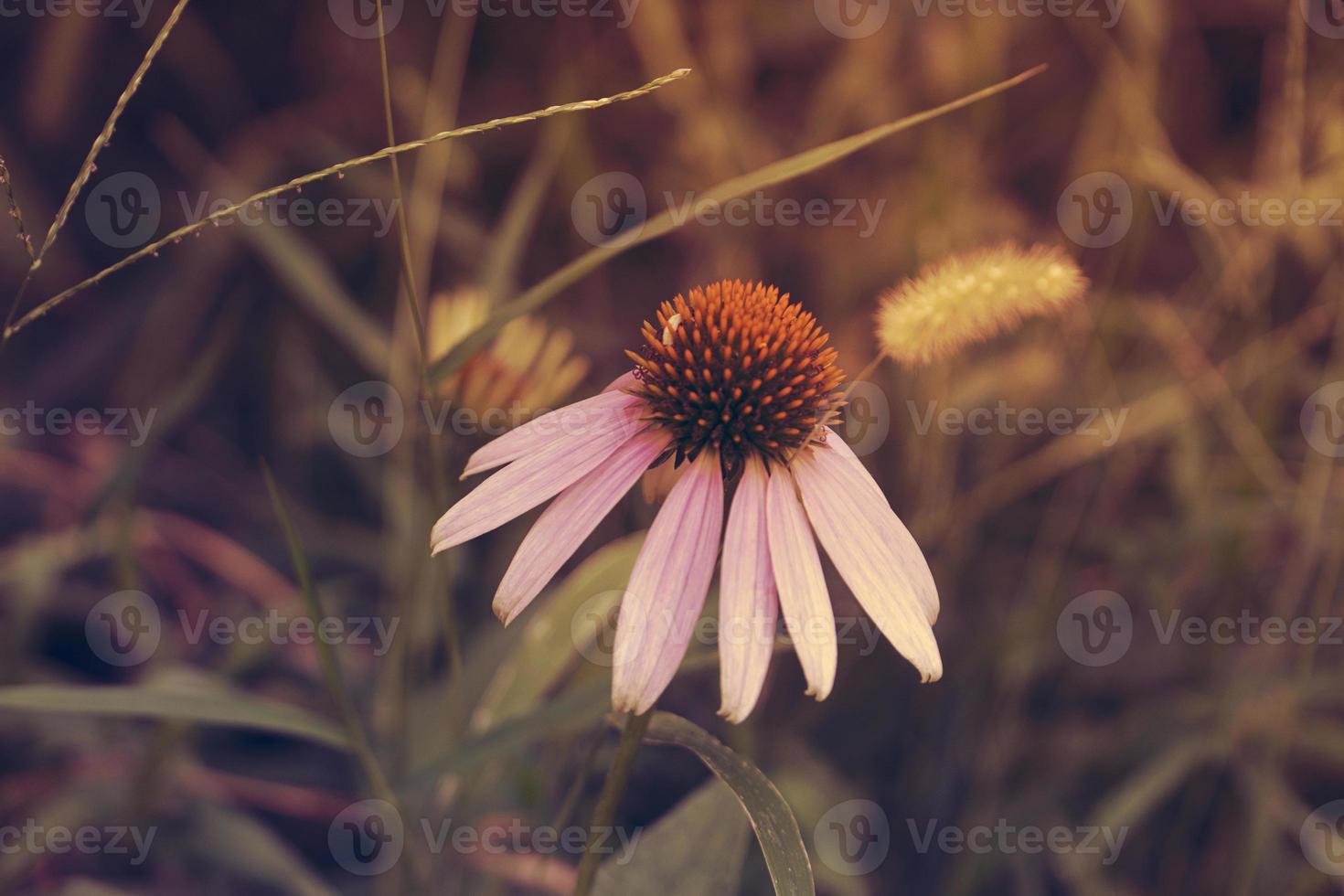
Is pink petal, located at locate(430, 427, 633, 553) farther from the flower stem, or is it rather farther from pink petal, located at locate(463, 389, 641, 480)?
the flower stem

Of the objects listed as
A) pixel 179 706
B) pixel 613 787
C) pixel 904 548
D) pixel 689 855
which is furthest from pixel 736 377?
pixel 179 706

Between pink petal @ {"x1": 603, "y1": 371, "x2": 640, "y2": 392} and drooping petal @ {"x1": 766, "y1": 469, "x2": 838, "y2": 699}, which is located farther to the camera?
pink petal @ {"x1": 603, "y1": 371, "x2": 640, "y2": 392}

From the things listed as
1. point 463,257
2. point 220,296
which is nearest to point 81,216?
point 220,296

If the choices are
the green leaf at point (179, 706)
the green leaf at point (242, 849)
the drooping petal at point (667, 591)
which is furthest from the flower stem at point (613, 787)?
the green leaf at point (242, 849)

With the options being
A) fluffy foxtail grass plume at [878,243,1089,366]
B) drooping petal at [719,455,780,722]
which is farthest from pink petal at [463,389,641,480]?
fluffy foxtail grass plume at [878,243,1089,366]

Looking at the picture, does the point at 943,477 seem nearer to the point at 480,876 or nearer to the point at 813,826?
the point at 813,826
